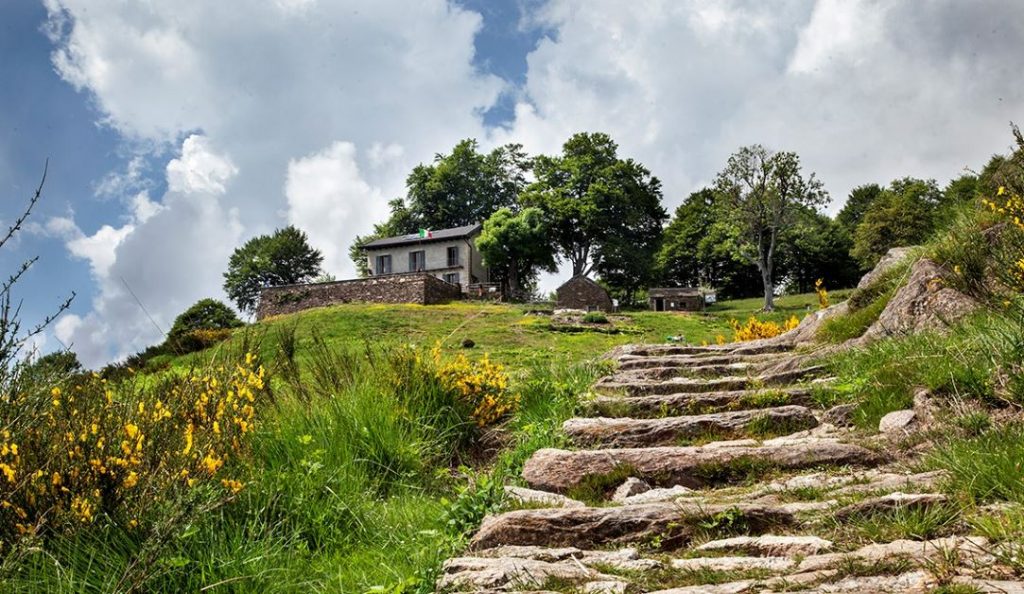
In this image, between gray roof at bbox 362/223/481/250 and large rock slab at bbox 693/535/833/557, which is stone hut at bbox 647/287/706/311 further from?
large rock slab at bbox 693/535/833/557

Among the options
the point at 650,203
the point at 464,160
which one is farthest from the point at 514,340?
the point at 464,160

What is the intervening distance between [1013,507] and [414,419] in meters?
4.05

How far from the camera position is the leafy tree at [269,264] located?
57.7 metres

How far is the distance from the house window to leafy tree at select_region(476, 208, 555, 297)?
15.4 feet

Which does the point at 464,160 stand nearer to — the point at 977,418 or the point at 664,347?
the point at 664,347

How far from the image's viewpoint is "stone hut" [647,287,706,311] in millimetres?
41781

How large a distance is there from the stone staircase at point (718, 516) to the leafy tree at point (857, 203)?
6261 centimetres

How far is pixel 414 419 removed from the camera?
17.9ft

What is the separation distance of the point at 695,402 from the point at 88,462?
4.56m

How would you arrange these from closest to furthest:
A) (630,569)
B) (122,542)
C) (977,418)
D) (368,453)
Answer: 1. (630,569)
2. (122,542)
3. (977,418)
4. (368,453)

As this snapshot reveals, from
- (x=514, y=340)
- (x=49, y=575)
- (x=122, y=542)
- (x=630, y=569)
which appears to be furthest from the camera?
(x=514, y=340)

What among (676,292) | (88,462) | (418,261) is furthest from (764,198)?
(88,462)

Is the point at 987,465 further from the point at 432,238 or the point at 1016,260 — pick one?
the point at 432,238

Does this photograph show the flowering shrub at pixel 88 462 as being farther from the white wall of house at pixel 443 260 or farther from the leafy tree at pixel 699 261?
the leafy tree at pixel 699 261
